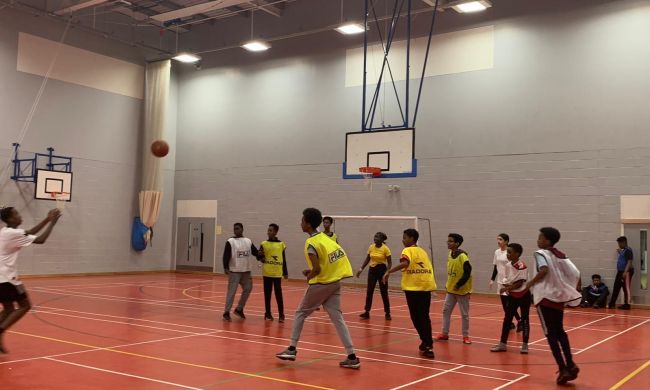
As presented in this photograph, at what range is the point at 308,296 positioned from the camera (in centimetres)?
789

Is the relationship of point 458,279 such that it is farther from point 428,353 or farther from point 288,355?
point 288,355

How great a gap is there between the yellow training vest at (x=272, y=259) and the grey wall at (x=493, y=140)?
9.15 metres

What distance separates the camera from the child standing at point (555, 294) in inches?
284

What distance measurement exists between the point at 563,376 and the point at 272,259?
6295 mm

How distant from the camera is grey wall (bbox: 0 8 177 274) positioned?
21.3 metres

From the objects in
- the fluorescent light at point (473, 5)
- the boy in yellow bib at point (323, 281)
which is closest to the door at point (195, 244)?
the fluorescent light at point (473, 5)

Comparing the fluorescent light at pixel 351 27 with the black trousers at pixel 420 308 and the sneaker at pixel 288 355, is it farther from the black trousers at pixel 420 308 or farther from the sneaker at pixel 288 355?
the sneaker at pixel 288 355

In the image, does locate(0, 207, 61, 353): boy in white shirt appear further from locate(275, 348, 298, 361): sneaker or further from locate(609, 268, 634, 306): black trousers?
locate(609, 268, 634, 306): black trousers

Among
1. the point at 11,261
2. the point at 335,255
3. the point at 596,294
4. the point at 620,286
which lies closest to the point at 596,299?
the point at 596,294

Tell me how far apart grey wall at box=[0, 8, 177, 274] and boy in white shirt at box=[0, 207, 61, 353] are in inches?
557

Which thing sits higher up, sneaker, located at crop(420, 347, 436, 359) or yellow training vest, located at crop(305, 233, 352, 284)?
yellow training vest, located at crop(305, 233, 352, 284)

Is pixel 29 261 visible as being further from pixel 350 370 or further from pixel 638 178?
pixel 638 178

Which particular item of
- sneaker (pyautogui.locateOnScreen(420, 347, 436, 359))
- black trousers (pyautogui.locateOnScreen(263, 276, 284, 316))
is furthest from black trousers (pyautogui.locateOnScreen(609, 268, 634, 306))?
sneaker (pyautogui.locateOnScreen(420, 347, 436, 359))

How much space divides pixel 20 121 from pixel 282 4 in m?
10.3
